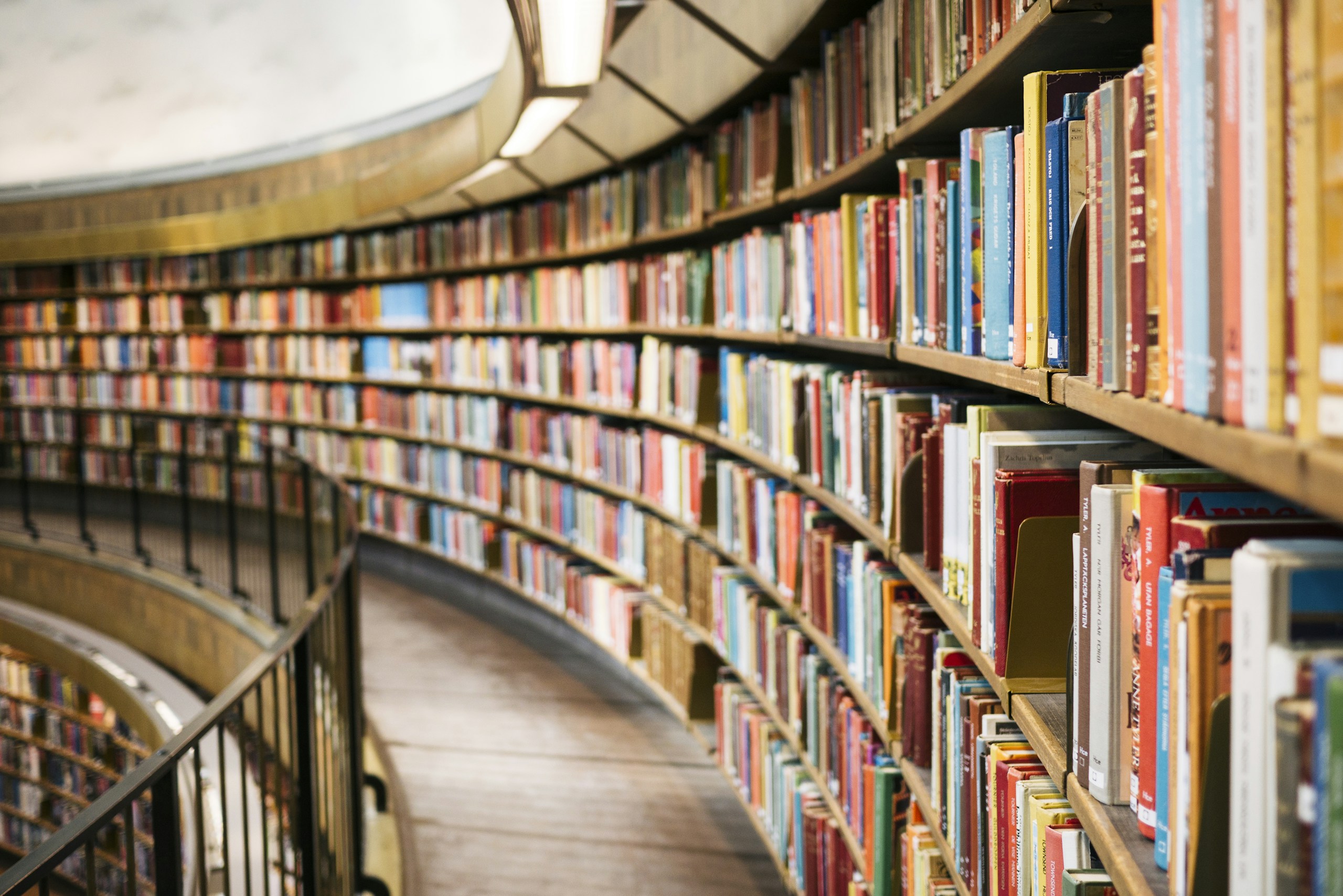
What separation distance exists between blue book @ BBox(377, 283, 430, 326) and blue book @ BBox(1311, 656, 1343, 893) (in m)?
6.18

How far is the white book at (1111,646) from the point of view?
1045mm

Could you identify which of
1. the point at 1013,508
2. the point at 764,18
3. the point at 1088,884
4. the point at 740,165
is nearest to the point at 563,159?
the point at 740,165

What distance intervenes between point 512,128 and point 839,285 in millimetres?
1649

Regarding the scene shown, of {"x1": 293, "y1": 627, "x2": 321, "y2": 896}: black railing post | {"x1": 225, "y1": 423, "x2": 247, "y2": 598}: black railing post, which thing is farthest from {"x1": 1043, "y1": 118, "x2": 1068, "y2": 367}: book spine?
{"x1": 225, "y1": 423, "x2": 247, "y2": 598}: black railing post

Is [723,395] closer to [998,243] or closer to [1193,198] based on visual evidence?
[998,243]

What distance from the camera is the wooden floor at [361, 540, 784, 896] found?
340 cm

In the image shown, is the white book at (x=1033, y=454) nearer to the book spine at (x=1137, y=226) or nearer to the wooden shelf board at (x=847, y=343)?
the book spine at (x=1137, y=226)

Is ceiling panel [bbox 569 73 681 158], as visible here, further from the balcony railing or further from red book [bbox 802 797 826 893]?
red book [bbox 802 797 826 893]

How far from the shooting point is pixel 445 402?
6.31 meters

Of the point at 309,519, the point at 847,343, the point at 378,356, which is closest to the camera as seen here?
the point at 847,343

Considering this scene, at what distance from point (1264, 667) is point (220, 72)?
33.0 ft

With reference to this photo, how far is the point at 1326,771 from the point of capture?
650mm

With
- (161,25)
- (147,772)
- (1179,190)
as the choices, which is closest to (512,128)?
(147,772)

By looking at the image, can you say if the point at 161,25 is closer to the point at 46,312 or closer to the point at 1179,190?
the point at 46,312
